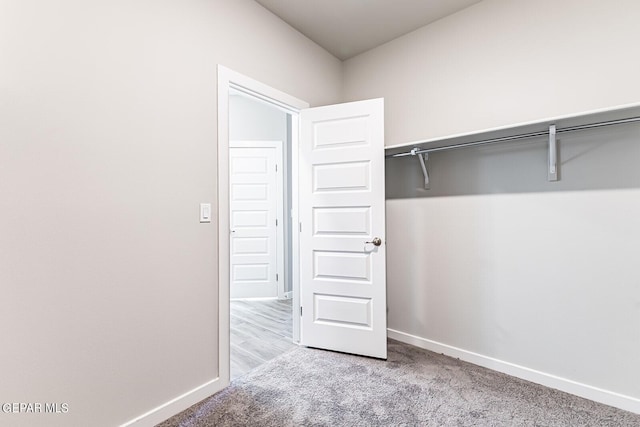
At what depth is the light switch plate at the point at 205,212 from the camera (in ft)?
6.13

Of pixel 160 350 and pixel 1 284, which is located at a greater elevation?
pixel 1 284

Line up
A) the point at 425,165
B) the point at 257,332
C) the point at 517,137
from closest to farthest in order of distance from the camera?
the point at 517,137 < the point at 425,165 < the point at 257,332

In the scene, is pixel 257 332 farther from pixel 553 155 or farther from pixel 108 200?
pixel 553 155

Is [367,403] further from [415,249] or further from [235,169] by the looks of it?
[235,169]

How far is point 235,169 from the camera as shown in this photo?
4.19m

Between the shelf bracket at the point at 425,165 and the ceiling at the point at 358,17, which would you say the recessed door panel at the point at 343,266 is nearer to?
the shelf bracket at the point at 425,165

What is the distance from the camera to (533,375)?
6.54 feet

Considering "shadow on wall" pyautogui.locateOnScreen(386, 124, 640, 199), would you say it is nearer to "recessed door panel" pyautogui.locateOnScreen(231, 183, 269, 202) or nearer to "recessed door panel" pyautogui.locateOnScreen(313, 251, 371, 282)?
"recessed door panel" pyautogui.locateOnScreen(313, 251, 371, 282)

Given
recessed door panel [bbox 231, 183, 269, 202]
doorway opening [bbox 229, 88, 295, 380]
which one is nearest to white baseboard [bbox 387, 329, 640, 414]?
doorway opening [bbox 229, 88, 295, 380]

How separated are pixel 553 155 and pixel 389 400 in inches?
71.8

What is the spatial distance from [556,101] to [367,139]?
1.24 meters

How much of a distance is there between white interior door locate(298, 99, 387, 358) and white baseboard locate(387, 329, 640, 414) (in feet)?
1.55

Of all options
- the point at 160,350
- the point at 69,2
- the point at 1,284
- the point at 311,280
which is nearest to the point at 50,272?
the point at 1,284

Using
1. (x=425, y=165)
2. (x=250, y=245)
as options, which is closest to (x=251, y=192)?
(x=250, y=245)
